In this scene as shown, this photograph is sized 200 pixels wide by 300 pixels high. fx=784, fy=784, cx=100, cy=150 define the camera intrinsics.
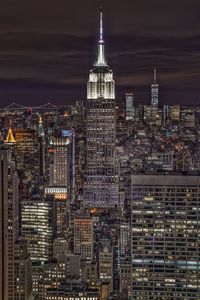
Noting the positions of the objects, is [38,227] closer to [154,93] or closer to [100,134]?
[154,93]

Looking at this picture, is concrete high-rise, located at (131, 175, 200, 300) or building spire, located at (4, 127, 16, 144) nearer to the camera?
concrete high-rise, located at (131, 175, 200, 300)

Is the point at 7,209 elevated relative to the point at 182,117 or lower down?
lower down

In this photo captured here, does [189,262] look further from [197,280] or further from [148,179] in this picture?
[148,179]

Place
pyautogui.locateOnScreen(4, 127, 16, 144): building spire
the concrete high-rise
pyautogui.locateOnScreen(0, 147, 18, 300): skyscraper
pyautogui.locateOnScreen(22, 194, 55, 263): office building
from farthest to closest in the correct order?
1. pyautogui.locateOnScreen(4, 127, 16, 144): building spire
2. pyautogui.locateOnScreen(22, 194, 55, 263): office building
3. pyautogui.locateOnScreen(0, 147, 18, 300): skyscraper
4. the concrete high-rise

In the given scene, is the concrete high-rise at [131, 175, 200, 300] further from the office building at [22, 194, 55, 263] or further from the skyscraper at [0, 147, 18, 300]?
the office building at [22, 194, 55, 263]

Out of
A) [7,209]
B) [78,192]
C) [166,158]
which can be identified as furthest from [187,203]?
[78,192]

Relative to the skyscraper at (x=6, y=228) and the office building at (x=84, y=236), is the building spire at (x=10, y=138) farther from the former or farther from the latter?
the skyscraper at (x=6, y=228)

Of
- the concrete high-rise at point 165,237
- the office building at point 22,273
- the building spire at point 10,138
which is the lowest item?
the office building at point 22,273

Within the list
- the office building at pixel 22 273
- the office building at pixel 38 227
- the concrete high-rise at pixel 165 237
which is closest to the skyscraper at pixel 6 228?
the office building at pixel 22 273

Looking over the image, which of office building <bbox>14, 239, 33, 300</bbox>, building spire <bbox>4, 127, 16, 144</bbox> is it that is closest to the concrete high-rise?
office building <bbox>14, 239, 33, 300</bbox>
